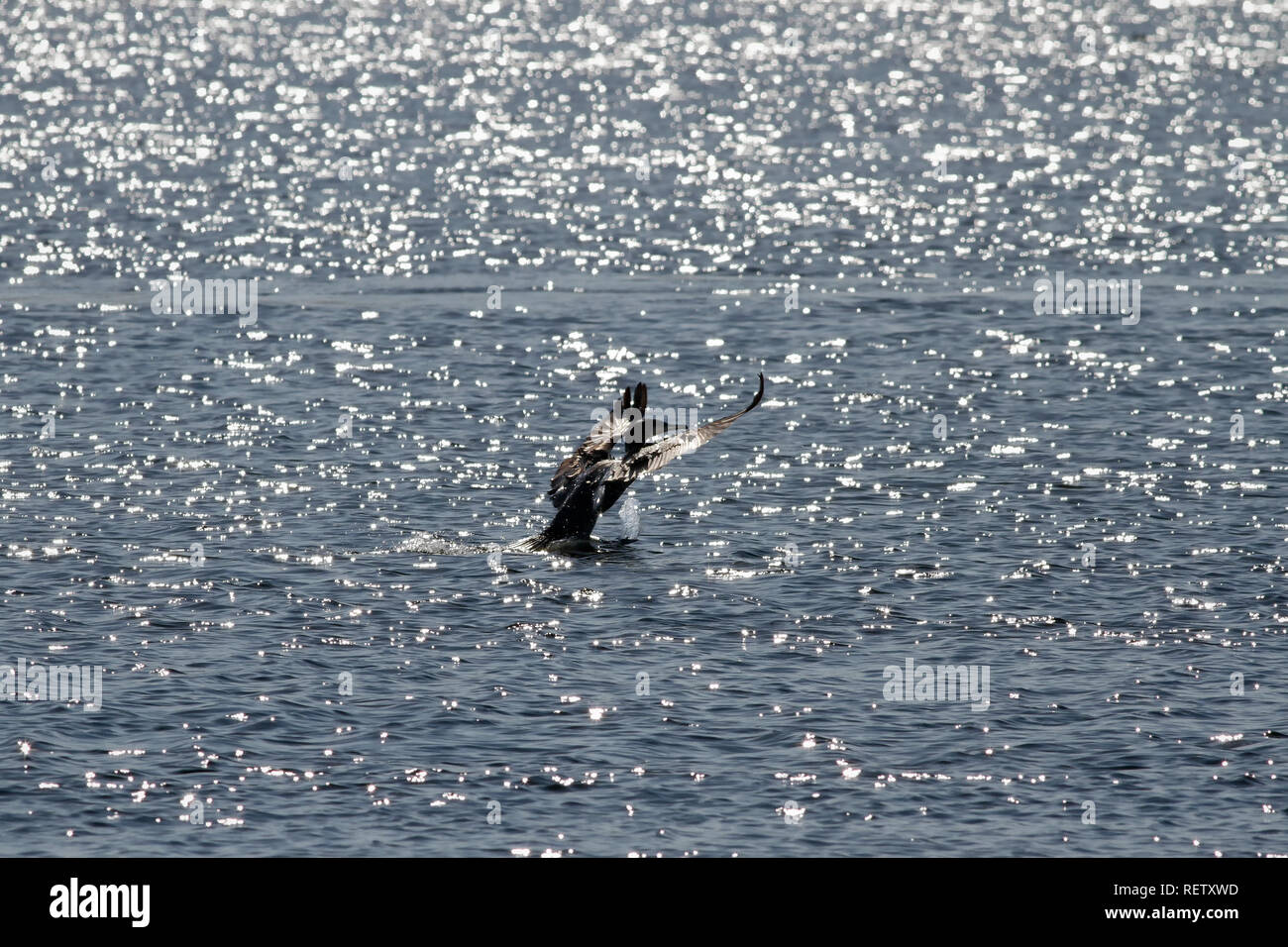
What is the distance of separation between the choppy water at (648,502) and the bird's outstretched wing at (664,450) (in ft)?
6.33

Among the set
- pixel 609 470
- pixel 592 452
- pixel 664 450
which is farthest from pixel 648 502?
pixel 664 450

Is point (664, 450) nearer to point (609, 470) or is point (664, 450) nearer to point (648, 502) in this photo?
point (609, 470)

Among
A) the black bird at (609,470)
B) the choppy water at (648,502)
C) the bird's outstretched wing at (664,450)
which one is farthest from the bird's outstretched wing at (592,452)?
the choppy water at (648,502)

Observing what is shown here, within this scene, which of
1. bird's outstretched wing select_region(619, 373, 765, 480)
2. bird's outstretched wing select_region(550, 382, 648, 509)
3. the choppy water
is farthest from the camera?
bird's outstretched wing select_region(550, 382, 648, 509)

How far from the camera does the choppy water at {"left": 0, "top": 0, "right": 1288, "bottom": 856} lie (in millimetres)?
28250

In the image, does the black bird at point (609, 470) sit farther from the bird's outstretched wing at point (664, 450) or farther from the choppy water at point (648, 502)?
the choppy water at point (648, 502)

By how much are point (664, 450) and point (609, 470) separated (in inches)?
82.8

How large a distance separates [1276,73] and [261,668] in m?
127

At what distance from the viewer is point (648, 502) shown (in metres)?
44.3

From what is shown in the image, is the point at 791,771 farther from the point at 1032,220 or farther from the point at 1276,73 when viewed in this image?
the point at 1276,73

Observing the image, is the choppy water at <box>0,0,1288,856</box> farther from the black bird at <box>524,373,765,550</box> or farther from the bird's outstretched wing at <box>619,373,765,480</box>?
the bird's outstretched wing at <box>619,373,765,480</box>

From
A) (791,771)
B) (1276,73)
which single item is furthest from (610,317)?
(1276,73)

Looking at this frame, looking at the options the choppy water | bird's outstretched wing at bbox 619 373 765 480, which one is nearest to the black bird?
bird's outstretched wing at bbox 619 373 765 480

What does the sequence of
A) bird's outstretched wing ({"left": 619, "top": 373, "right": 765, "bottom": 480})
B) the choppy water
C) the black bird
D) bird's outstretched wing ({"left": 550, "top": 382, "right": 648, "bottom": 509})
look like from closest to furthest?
the choppy water, bird's outstretched wing ({"left": 619, "top": 373, "right": 765, "bottom": 480}), the black bird, bird's outstretched wing ({"left": 550, "top": 382, "right": 648, "bottom": 509})
